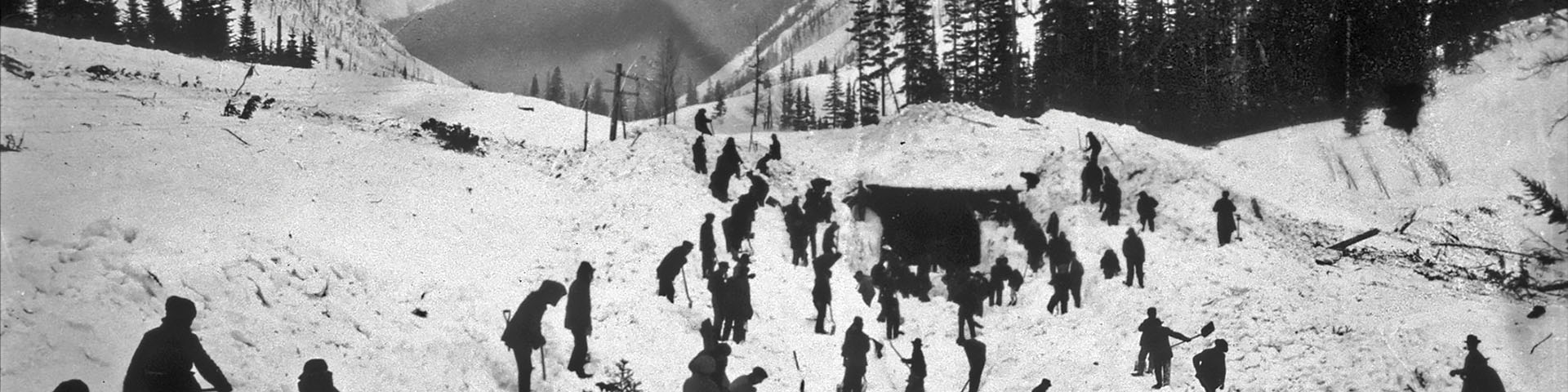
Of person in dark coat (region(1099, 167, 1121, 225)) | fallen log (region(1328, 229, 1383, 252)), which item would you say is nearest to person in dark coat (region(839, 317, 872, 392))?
person in dark coat (region(1099, 167, 1121, 225))

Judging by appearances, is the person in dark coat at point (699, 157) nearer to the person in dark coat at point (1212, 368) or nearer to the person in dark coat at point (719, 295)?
the person in dark coat at point (719, 295)

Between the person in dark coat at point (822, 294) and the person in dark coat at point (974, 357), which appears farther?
the person in dark coat at point (822, 294)

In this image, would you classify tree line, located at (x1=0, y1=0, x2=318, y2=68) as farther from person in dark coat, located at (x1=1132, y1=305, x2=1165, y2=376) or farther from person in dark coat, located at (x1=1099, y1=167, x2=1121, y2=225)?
person in dark coat, located at (x1=1132, y1=305, x2=1165, y2=376)

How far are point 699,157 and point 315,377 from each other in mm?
15377

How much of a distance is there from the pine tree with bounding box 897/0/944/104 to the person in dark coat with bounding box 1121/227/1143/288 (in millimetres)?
32475

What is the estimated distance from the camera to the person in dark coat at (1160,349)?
12.6 meters

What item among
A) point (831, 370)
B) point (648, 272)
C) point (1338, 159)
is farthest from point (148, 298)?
point (1338, 159)

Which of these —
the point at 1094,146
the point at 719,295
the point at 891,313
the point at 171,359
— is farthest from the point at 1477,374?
the point at 171,359

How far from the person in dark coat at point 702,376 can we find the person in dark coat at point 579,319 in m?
3.60

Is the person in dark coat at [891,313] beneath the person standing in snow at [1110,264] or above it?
beneath

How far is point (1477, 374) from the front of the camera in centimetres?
967

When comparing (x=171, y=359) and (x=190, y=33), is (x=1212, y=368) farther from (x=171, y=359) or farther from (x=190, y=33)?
(x=190, y=33)

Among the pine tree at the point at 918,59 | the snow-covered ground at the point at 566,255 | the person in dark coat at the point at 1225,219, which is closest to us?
the snow-covered ground at the point at 566,255

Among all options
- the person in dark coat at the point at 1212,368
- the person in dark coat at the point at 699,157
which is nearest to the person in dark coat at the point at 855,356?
the person in dark coat at the point at 1212,368
